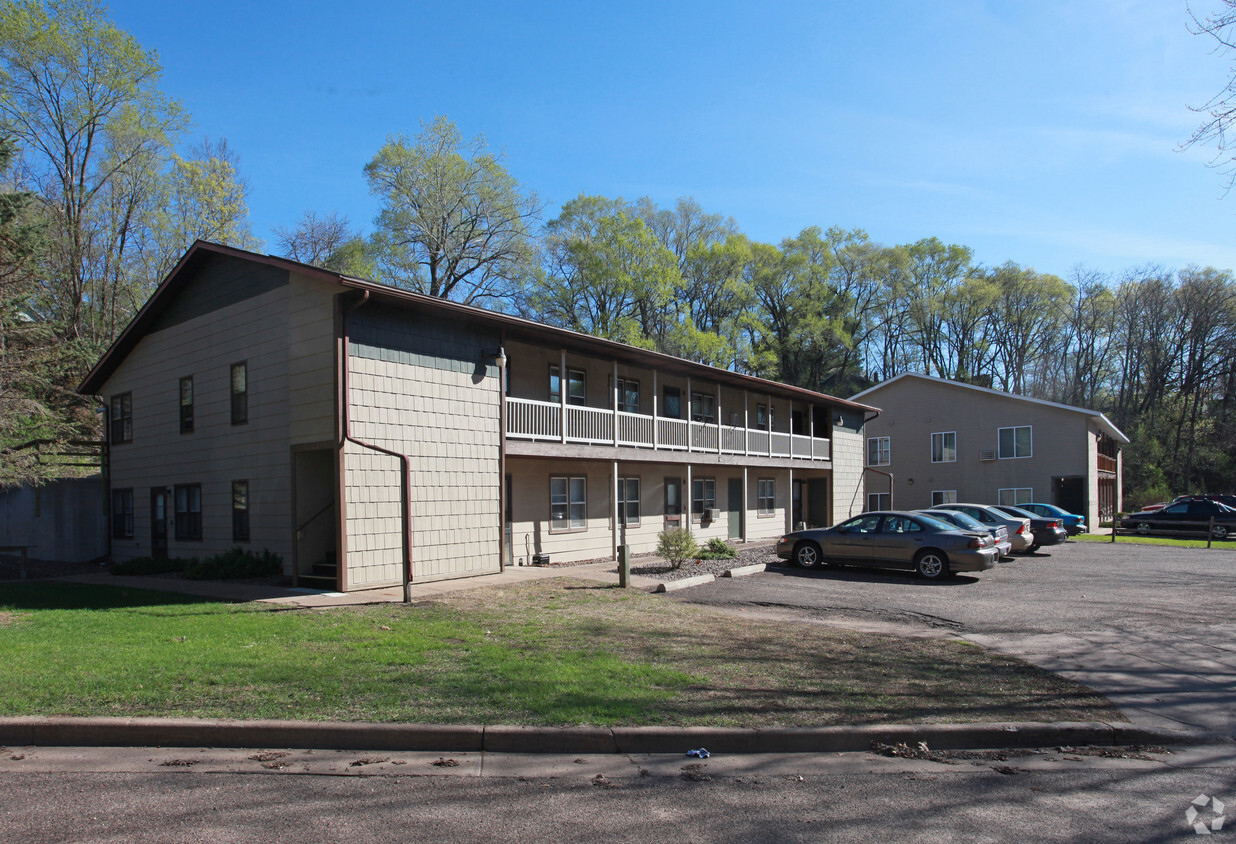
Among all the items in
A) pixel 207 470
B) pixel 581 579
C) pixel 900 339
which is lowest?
pixel 581 579

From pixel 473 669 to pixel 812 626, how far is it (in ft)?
17.4

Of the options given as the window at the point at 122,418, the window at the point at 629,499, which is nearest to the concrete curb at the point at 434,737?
the window at the point at 629,499

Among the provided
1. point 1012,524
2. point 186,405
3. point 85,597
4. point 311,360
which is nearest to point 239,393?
point 186,405

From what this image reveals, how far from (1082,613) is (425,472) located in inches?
453

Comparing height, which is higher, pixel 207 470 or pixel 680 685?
pixel 207 470

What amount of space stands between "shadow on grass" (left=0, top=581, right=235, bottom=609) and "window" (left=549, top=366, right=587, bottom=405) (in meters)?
9.46

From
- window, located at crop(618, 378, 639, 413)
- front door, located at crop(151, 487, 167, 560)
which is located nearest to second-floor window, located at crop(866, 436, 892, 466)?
window, located at crop(618, 378, 639, 413)

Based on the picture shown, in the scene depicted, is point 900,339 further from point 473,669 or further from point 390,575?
point 473,669

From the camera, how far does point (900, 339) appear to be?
5794cm

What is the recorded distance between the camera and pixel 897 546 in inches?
681

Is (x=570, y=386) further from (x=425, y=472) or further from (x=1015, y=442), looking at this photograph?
(x=1015, y=442)

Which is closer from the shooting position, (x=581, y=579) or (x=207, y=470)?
(x=581, y=579)

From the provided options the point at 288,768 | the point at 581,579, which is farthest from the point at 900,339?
the point at 288,768

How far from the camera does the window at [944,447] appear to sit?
3991cm
